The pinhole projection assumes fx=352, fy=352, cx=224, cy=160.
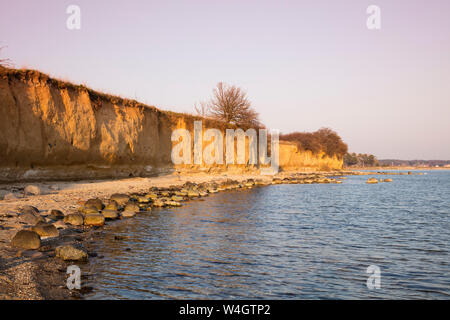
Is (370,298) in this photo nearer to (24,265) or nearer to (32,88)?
(24,265)

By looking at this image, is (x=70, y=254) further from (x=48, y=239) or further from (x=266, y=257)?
(x=266, y=257)

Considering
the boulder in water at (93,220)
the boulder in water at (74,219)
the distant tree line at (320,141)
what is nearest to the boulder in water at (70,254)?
the boulder in water at (74,219)

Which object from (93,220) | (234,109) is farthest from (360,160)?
(93,220)

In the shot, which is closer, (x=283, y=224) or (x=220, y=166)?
(x=283, y=224)

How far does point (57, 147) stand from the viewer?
1931cm

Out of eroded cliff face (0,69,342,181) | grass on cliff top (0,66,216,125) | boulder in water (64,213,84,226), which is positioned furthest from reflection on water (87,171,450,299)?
grass on cliff top (0,66,216,125)

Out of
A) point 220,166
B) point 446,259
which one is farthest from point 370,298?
point 220,166

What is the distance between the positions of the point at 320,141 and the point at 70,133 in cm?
7502

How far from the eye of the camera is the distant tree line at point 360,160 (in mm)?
155288

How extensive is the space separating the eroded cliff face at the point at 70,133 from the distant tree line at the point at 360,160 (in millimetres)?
138486

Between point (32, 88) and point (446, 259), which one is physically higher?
point (32, 88)

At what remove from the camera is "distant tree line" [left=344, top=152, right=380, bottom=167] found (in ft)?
509

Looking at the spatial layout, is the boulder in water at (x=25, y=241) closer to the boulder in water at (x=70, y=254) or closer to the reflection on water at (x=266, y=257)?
the boulder in water at (x=70, y=254)

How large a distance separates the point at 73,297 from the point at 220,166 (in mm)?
32633
